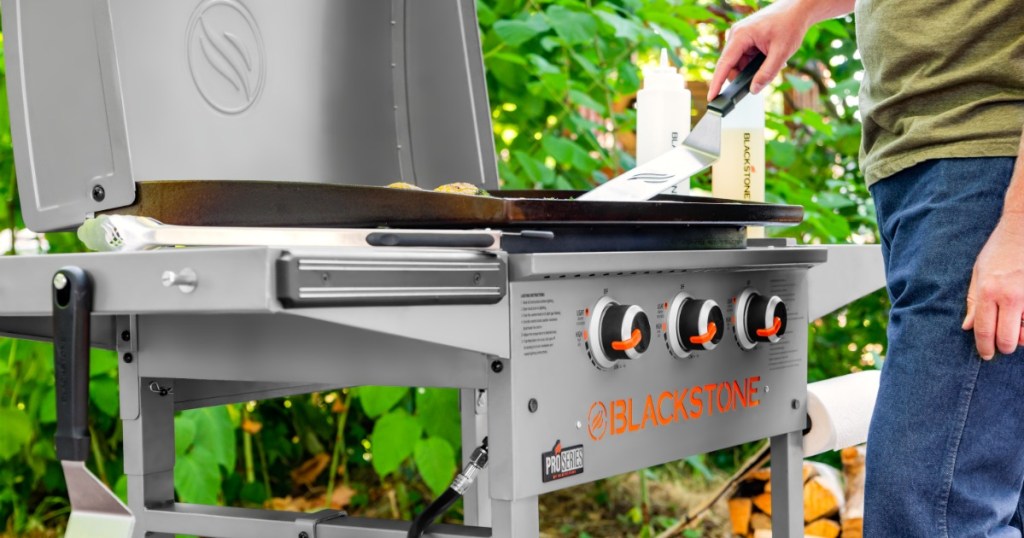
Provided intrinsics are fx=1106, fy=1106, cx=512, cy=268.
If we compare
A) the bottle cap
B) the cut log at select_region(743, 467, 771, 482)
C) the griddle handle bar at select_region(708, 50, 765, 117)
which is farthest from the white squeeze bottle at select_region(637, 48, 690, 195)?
the cut log at select_region(743, 467, 771, 482)

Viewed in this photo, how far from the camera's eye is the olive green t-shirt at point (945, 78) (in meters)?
1.19

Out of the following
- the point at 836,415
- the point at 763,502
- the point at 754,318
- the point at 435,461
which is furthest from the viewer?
the point at 763,502

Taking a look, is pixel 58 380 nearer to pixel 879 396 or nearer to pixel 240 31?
pixel 240 31

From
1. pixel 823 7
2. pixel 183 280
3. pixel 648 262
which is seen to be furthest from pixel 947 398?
pixel 183 280

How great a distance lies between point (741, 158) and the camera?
→ 5.70 ft

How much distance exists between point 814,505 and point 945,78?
1.86 meters

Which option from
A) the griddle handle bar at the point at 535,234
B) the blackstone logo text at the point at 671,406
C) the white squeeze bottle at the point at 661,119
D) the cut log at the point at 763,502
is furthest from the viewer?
the cut log at the point at 763,502

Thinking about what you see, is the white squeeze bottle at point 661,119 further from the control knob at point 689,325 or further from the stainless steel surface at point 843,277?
the control knob at point 689,325

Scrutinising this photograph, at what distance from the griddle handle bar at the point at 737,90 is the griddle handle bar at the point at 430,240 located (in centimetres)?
58

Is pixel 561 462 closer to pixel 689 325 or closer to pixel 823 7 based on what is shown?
pixel 689 325

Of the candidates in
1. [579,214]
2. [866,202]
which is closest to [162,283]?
[579,214]

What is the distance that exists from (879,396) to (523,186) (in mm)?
1652

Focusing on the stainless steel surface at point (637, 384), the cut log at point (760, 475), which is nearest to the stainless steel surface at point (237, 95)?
the stainless steel surface at point (637, 384)

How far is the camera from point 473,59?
1748mm
